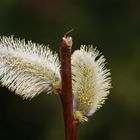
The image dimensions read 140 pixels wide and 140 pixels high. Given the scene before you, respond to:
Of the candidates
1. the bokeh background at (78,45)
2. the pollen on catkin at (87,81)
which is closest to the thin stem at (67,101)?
the pollen on catkin at (87,81)

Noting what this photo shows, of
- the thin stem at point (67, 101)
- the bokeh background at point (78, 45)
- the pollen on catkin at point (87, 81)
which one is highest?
the bokeh background at point (78, 45)

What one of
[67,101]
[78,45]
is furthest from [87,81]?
[78,45]

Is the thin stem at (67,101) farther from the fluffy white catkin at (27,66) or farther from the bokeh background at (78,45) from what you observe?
the bokeh background at (78,45)

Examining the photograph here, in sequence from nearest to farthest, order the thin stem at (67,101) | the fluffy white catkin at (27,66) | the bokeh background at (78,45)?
the thin stem at (67,101), the fluffy white catkin at (27,66), the bokeh background at (78,45)

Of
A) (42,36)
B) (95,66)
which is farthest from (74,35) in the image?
(95,66)

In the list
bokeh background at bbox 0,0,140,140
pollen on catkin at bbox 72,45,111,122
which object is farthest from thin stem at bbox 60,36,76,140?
bokeh background at bbox 0,0,140,140

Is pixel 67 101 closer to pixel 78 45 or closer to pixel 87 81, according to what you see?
pixel 87 81

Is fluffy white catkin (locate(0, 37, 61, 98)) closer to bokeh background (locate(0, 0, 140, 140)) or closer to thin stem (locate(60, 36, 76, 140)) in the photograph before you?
thin stem (locate(60, 36, 76, 140))

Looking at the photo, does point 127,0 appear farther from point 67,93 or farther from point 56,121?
point 67,93
